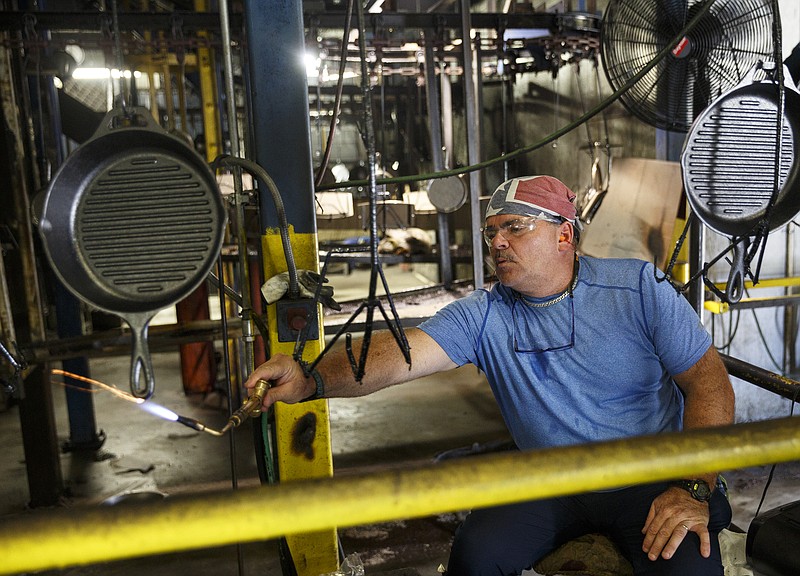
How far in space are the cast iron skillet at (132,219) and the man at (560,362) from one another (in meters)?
0.65

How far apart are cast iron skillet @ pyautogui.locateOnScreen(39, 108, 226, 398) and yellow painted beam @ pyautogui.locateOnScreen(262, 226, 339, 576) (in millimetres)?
926

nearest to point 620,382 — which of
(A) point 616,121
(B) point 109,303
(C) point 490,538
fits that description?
(C) point 490,538

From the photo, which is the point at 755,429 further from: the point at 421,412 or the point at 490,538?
the point at 421,412

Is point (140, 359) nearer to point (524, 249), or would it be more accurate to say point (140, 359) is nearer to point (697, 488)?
point (524, 249)

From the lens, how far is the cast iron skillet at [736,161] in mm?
2021

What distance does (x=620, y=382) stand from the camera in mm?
2174

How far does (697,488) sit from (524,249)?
2.83 ft

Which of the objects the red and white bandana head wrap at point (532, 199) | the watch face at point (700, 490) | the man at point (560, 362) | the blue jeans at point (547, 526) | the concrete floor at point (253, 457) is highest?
the red and white bandana head wrap at point (532, 199)

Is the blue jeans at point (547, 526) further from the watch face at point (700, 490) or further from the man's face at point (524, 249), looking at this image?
the man's face at point (524, 249)

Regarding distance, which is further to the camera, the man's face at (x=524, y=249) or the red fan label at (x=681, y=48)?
the red fan label at (x=681, y=48)

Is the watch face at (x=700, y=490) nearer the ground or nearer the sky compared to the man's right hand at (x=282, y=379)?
nearer the ground

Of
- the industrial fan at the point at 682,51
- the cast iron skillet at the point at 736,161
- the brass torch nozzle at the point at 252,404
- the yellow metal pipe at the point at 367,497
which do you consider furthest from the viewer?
the industrial fan at the point at 682,51

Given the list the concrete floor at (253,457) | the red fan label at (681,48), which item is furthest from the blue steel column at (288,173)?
the red fan label at (681,48)

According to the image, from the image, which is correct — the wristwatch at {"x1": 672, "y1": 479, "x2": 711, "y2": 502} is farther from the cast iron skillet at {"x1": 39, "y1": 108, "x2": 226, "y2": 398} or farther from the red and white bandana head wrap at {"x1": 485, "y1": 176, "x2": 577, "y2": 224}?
the cast iron skillet at {"x1": 39, "y1": 108, "x2": 226, "y2": 398}
